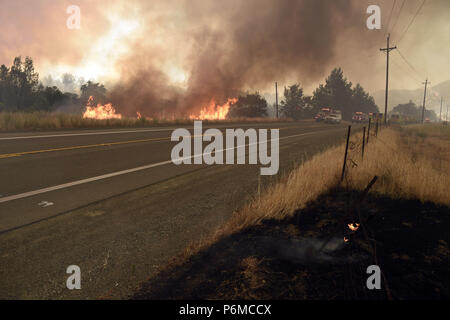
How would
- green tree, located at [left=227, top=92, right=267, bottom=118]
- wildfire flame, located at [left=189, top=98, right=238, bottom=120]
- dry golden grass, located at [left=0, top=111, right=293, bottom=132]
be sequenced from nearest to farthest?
dry golden grass, located at [left=0, top=111, right=293, bottom=132]
wildfire flame, located at [left=189, top=98, right=238, bottom=120]
green tree, located at [left=227, top=92, right=267, bottom=118]

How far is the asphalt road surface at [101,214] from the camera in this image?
99.1 inches

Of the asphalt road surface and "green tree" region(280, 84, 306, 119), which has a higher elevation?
"green tree" region(280, 84, 306, 119)

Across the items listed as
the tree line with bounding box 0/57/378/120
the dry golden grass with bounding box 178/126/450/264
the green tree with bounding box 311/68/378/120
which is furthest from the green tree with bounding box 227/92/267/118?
the dry golden grass with bounding box 178/126/450/264

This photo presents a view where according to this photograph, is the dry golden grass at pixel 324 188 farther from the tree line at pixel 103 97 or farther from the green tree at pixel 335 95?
the green tree at pixel 335 95

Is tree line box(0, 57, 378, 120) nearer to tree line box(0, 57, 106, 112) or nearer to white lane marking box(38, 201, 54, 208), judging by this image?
tree line box(0, 57, 106, 112)

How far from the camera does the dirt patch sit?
83.0 inches

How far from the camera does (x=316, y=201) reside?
463 centimetres

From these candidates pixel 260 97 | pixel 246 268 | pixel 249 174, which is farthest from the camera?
pixel 260 97

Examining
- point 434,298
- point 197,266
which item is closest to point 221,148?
point 197,266

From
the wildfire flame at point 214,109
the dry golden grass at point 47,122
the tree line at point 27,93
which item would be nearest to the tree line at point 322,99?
the wildfire flame at point 214,109

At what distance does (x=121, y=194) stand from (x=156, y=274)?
2.70 metres

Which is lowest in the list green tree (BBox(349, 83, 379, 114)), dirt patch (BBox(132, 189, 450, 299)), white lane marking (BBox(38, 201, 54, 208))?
dirt patch (BBox(132, 189, 450, 299))

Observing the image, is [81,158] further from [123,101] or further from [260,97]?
[260,97]

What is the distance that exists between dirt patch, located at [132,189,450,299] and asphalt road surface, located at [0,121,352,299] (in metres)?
0.52
